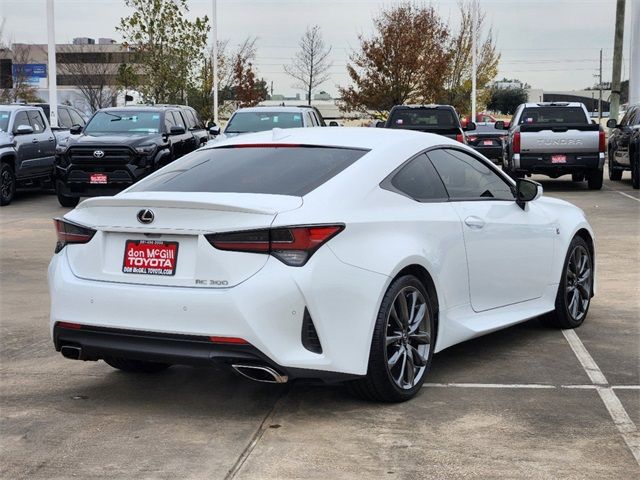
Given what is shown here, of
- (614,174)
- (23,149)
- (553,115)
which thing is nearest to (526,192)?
(23,149)

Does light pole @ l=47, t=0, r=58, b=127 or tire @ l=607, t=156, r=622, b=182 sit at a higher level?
light pole @ l=47, t=0, r=58, b=127

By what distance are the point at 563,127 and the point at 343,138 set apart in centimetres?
1545

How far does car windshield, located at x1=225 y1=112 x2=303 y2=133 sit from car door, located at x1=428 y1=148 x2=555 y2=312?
13.3 metres

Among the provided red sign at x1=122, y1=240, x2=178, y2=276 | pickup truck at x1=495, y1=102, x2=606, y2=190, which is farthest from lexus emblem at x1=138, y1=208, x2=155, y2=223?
pickup truck at x1=495, y1=102, x2=606, y2=190

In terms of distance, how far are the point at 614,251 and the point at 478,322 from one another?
6267 millimetres

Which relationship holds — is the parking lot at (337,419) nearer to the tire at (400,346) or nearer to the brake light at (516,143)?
the tire at (400,346)

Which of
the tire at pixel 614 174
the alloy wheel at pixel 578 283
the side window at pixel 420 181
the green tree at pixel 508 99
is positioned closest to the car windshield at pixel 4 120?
the tire at pixel 614 174

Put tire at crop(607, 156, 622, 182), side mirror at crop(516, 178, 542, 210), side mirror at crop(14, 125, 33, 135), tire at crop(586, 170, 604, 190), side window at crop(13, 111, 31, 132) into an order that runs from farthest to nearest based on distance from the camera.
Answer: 1. tire at crop(607, 156, 622, 182)
2. tire at crop(586, 170, 604, 190)
3. side window at crop(13, 111, 31, 132)
4. side mirror at crop(14, 125, 33, 135)
5. side mirror at crop(516, 178, 542, 210)

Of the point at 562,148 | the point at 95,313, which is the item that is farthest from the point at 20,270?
the point at 562,148

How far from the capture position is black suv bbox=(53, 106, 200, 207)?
17.8 metres

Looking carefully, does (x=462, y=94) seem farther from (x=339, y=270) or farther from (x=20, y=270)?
(x=339, y=270)

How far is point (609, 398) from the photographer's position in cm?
564

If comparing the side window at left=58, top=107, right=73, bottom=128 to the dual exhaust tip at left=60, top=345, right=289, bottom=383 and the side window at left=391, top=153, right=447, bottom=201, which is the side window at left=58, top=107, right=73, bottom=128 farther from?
the dual exhaust tip at left=60, top=345, right=289, bottom=383

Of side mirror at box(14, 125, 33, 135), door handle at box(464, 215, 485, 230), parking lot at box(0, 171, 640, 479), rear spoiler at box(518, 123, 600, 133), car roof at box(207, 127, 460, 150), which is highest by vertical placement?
car roof at box(207, 127, 460, 150)
